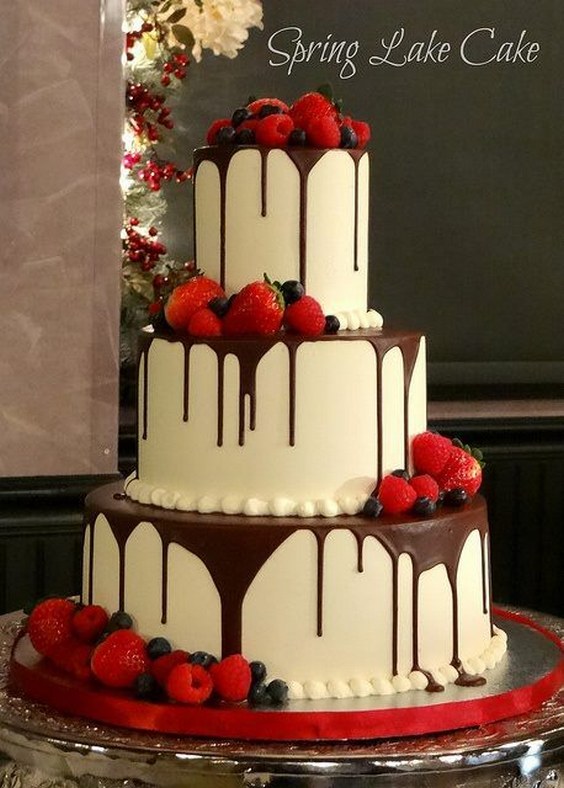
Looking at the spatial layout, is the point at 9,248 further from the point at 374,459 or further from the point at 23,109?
the point at 374,459

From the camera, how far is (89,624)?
2.39 meters

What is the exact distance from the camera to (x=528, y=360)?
17.4ft

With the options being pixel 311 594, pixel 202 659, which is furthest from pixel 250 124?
pixel 202 659

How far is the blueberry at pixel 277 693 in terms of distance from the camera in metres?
2.19

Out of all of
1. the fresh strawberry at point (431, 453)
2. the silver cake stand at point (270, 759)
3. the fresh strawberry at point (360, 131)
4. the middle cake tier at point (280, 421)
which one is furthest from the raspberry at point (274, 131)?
the silver cake stand at point (270, 759)

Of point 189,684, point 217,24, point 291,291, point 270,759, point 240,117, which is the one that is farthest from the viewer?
point 217,24

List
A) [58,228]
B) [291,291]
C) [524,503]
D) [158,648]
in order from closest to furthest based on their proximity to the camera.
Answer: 1. [158,648]
2. [291,291]
3. [58,228]
4. [524,503]

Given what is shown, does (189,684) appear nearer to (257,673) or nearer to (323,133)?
(257,673)

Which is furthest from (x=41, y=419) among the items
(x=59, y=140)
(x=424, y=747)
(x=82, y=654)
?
(x=424, y=747)

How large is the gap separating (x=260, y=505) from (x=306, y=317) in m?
0.32

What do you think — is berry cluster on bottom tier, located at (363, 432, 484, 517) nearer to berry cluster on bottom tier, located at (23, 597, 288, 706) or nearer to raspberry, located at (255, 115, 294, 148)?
berry cluster on bottom tier, located at (23, 597, 288, 706)

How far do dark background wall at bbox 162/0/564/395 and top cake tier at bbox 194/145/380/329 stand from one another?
8.55ft

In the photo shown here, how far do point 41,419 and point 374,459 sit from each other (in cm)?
149

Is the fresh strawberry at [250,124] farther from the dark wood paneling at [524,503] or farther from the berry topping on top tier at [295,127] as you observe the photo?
the dark wood paneling at [524,503]
